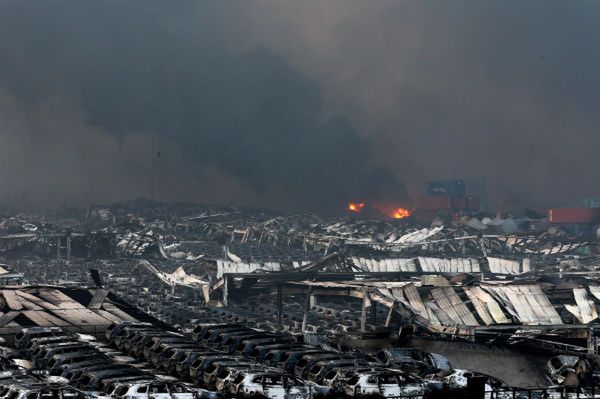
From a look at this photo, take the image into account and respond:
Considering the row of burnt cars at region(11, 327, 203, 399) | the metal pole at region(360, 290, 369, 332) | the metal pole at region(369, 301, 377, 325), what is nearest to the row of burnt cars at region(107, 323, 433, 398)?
the row of burnt cars at region(11, 327, 203, 399)

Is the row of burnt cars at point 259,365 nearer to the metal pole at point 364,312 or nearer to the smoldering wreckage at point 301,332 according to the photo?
the smoldering wreckage at point 301,332

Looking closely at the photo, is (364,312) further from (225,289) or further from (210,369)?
(210,369)

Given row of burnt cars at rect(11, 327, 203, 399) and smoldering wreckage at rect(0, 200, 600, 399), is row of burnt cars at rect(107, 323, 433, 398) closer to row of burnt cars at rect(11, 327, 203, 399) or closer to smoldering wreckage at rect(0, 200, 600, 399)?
smoldering wreckage at rect(0, 200, 600, 399)

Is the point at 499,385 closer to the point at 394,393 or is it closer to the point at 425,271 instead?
the point at 394,393

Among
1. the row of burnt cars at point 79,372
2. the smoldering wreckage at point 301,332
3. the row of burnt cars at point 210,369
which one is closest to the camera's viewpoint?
the row of burnt cars at point 79,372

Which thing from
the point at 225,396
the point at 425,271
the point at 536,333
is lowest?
the point at 225,396

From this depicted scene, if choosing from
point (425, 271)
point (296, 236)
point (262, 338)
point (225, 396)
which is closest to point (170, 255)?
point (296, 236)

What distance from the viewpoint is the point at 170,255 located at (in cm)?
17162

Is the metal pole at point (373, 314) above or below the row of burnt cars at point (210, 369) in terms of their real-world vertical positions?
above

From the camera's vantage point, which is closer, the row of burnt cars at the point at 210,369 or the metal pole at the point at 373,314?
the row of burnt cars at the point at 210,369

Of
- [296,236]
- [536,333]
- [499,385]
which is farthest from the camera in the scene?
[296,236]

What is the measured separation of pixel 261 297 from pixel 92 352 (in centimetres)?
6257

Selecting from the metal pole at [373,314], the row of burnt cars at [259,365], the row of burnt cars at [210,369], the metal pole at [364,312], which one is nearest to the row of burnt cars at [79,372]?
the row of burnt cars at [210,369]

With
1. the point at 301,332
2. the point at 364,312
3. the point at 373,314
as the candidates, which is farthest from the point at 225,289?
the point at 301,332
